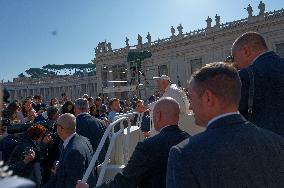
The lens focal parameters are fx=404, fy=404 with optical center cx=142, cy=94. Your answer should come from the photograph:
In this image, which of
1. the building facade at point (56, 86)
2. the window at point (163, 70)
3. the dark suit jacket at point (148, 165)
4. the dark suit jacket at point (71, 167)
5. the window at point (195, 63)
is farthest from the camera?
the building facade at point (56, 86)

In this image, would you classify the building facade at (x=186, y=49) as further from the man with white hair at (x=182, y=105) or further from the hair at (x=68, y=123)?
the hair at (x=68, y=123)

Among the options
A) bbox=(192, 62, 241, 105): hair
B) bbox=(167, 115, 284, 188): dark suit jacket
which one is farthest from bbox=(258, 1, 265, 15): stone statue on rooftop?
bbox=(167, 115, 284, 188): dark suit jacket

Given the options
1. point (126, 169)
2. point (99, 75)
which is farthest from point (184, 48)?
point (126, 169)

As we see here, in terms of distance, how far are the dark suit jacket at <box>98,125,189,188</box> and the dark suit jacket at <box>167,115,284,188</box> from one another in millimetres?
1335

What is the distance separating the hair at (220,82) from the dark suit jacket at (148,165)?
135cm

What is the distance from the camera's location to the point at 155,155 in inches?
138

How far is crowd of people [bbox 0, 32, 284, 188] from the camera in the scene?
208 centimetres

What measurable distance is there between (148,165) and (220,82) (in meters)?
1.48

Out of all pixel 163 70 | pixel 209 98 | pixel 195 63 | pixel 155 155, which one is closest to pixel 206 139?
pixel 209 98

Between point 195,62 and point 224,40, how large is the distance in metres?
4.58

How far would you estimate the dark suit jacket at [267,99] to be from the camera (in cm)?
354

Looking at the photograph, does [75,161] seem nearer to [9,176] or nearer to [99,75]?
[9,176]

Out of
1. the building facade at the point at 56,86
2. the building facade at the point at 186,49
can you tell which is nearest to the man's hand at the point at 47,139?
the building facade at the point at 186,49

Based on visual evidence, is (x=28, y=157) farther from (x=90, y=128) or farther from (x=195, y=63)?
(x=195, y=63)
